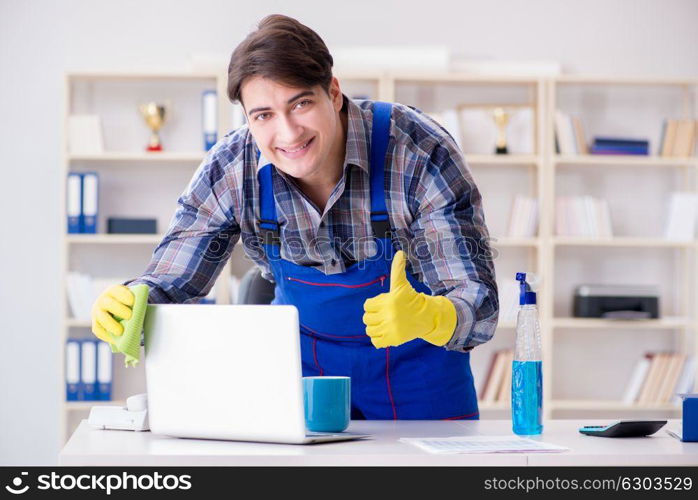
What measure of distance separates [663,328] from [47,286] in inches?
118

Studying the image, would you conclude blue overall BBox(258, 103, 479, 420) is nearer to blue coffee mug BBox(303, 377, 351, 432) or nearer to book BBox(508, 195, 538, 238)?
blue coffee mug BBox(303, 377, 351, 432)

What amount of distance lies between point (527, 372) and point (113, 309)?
730 mm

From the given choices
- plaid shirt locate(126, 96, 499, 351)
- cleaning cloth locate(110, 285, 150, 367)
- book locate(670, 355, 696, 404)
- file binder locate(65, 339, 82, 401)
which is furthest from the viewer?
book locate(670, 355, 696, 404)

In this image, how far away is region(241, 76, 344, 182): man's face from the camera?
175cm

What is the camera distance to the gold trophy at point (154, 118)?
13.8ft

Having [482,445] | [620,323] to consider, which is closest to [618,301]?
[620,323]

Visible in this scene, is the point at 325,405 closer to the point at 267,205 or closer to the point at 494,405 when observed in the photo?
the point at 267,205

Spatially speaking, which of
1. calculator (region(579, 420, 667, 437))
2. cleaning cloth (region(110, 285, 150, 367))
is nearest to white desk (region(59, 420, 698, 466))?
calculator (region(579, 420, 667, 437))

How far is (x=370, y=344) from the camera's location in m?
1.95

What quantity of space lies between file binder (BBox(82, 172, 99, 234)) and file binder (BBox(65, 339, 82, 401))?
522 mm

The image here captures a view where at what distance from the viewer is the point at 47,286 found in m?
4.34
